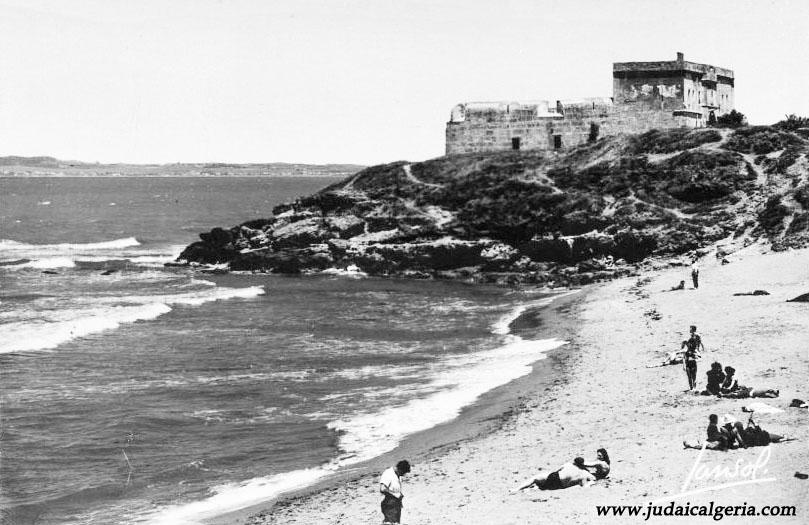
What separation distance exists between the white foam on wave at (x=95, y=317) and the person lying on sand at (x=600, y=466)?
26.8 meters

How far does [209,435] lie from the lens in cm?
2514

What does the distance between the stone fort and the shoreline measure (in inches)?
1517

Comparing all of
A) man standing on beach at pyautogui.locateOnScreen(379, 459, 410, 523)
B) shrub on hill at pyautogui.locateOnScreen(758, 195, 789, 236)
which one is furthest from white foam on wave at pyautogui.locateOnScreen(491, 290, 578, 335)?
man standing on beach at pyautogui.locateOnScreen(379, 459, 410, 523)

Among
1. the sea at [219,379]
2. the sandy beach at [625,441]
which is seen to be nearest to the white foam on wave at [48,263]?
the sea at [219,379]

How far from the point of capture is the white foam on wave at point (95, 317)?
130 feet

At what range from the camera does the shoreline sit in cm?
1937

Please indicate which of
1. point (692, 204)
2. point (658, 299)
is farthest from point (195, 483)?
point (692, 204)

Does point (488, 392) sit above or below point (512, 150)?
below

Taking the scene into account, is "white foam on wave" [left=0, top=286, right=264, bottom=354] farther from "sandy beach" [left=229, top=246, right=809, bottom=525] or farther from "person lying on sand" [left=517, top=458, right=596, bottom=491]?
"person lying on sand" [left=517, top=458, right=596, bottom=491]

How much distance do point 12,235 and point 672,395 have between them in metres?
97.5

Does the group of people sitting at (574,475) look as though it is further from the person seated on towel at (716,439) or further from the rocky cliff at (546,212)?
the rocky cliff at (546,212)

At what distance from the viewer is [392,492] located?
612 inches

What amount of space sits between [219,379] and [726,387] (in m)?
16.5

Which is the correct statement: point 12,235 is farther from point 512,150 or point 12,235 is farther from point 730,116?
point 730,116
